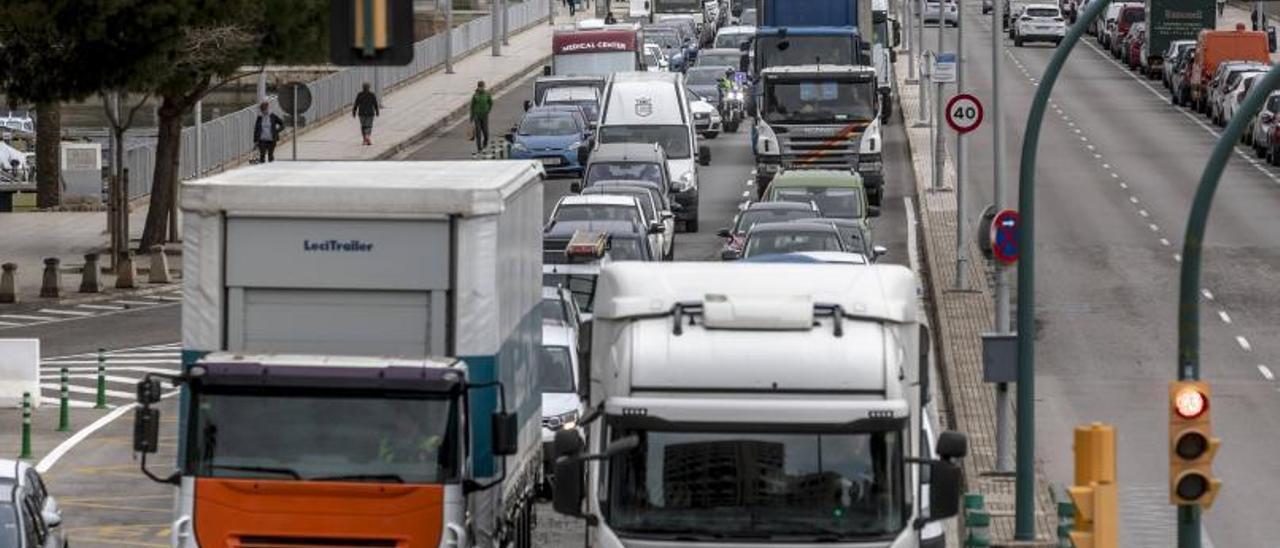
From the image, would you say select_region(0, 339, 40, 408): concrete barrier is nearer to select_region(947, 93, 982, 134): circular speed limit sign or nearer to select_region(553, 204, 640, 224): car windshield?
select_region(553, 204, 640, 224): car windshield

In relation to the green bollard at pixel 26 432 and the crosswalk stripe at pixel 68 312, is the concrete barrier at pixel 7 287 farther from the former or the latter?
the green bollard at pixel 26 432

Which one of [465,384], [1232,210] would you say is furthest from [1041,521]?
[1232,210]

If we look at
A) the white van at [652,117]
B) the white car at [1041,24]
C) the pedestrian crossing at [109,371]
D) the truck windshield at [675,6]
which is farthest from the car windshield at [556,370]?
the truck windshield at [675,6]

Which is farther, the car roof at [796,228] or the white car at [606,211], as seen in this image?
the white car at [606,211]

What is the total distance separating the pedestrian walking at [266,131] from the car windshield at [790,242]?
2016 centimetres

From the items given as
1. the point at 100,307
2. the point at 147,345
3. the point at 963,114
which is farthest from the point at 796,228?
the point at 100,307

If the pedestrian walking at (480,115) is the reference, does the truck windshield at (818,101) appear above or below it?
above

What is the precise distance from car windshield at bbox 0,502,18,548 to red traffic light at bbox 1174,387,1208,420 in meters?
7.95

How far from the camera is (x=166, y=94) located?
154ft

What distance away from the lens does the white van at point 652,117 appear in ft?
176

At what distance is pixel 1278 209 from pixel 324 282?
121 feet

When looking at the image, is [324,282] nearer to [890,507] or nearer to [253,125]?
[890,507]

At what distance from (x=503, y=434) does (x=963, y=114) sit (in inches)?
850

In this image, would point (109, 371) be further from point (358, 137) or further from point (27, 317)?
point (358, 137)
